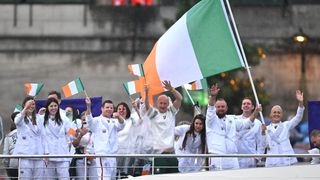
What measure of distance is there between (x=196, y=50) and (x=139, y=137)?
170 centimetres

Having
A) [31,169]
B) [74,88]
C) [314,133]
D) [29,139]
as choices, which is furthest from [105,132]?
[314,133]

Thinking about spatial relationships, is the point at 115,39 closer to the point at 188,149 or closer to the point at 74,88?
the point at 74,88

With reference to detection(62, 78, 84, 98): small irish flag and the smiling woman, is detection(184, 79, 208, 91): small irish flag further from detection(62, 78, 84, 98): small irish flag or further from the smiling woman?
the smiling woman

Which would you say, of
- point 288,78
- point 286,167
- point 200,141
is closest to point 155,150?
point 200,141

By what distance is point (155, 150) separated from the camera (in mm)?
19047

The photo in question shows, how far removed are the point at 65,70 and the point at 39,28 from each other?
1748 millimetres

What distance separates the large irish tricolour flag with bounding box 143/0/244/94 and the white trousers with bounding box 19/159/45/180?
2.65m

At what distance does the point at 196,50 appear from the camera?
806 inches

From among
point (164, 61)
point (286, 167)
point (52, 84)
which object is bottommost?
point (286, 167)

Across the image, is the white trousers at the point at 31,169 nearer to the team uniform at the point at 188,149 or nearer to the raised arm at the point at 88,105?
the raised arm at the point at 88,105

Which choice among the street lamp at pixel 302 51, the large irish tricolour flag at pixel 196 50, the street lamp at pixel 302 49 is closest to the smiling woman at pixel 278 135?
the large irish tricolour flag at pixel 196 50

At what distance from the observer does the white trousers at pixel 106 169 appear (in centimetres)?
1798

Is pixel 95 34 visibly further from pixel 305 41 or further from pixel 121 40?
pixel 305 41

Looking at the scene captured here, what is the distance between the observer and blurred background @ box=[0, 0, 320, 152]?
44.6 metres
